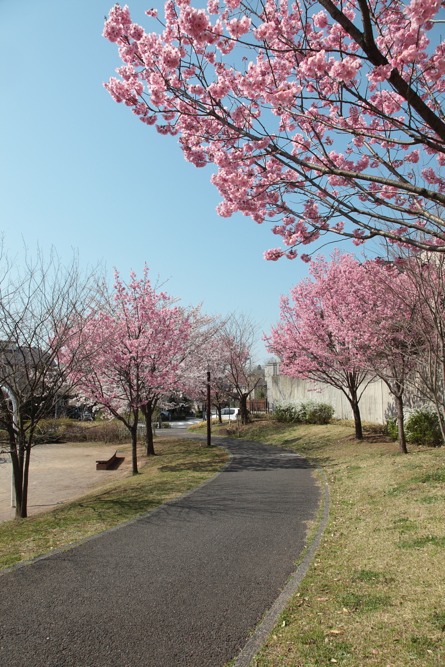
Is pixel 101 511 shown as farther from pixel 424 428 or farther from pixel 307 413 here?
pixel 307 413

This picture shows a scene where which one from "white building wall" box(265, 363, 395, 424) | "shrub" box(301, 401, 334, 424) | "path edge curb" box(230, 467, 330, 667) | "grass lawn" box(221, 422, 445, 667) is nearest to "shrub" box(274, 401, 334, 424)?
"shrub" box(301, 401, 334, 424)

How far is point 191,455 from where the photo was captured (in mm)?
17578

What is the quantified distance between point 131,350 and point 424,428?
368 inches

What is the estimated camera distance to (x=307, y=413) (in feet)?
80.9

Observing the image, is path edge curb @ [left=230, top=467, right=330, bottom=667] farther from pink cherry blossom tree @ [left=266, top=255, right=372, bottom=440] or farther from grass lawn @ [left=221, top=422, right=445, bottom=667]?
pink cherry blossom tree @ [left=266, top=255, right=372, bottom=440]

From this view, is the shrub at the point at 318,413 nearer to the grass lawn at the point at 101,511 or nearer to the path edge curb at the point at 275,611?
the grass lawn at the point at 101,511

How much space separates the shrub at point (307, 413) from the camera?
23.9 meters

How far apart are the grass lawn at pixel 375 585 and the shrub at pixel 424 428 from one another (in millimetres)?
3463

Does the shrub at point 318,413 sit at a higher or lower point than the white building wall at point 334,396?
lower

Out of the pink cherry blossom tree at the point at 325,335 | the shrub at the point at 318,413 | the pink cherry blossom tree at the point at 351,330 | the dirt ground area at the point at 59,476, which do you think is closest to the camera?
Result: the pink cherry blossom tree at the point at 351,330

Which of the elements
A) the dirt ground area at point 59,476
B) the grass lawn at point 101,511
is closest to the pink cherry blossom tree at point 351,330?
the grass lawn at point 101,511

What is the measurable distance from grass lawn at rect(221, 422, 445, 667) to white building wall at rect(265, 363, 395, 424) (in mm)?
8636

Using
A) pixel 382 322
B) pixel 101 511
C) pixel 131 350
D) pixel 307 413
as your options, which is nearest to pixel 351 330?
pixel 382 322

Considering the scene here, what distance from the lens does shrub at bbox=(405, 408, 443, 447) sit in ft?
44.9
